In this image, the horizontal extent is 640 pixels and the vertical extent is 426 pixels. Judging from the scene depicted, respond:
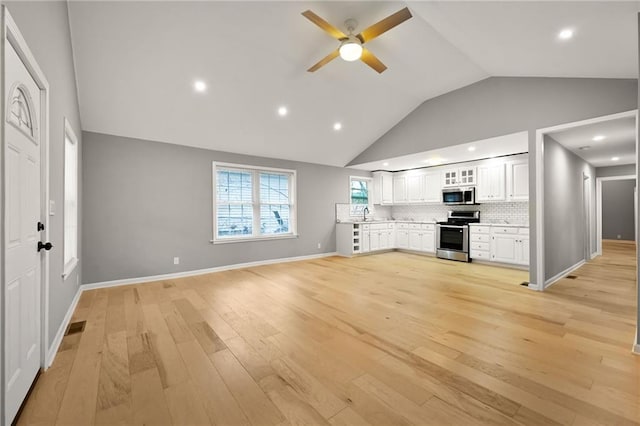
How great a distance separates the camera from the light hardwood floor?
1576 millimetres

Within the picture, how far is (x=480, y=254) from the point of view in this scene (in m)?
5.86

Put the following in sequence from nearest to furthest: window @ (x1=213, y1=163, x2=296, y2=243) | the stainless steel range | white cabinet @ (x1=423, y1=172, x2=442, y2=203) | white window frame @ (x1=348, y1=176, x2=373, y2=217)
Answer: window @ (x1=213, y1=163, x2=296, y2=243), the stainless steel range, white cabinet @ (x1=423, y1=172, x2=442, y2=203), white window frame @ (x1=348, y1=176, x2=373, y2=217)

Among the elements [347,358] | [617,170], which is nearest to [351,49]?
[347,358]

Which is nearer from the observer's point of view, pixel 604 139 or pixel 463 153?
pixel 604 139

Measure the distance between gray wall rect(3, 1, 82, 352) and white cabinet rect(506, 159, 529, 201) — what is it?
7061 millimetres

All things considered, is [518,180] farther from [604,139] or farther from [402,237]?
[402,237]

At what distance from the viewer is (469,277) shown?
15.5 ft

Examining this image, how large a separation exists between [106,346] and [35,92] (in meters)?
2.12

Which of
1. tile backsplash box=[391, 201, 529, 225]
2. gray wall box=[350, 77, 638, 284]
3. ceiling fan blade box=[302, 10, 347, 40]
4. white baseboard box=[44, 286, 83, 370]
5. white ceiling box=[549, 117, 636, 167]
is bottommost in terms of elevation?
white baseboard box=[44, 286, 83, 370]

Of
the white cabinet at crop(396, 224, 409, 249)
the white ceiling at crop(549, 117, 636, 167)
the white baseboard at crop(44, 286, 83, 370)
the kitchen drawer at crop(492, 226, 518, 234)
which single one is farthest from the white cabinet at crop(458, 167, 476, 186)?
the white baseboard at crop(44, 286, 83, 370)

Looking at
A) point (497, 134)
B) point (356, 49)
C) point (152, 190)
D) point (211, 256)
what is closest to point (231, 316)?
point (211, 256)

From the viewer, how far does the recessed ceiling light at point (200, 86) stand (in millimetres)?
3819

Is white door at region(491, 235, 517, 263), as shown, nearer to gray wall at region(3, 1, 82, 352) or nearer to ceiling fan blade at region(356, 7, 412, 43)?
ceiling fan blade at region(356, 7, 412, 43)

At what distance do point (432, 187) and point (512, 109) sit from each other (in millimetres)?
2994
